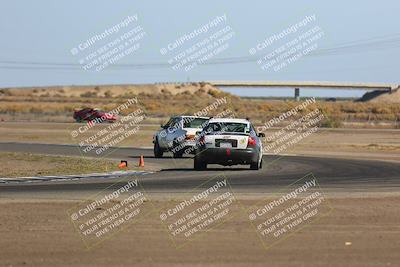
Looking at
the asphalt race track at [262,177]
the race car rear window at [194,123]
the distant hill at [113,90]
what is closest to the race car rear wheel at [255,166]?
the asphalt race track at [262,177]

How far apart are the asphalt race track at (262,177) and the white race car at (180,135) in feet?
3.16

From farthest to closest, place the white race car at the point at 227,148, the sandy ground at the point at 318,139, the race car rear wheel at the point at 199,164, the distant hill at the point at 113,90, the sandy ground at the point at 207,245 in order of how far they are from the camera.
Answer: the distant hill at the point at 113,90 < the sandy ground at the point at 318,139 < the race car rear wheel at the point at 199,164 < the white race car at the point at 227,148 < the sandy ground at the point at 207,245

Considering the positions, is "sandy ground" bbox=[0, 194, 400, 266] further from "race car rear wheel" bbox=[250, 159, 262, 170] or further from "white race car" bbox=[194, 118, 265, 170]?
"race car rear wheel" bbox=[250, 159, 262, 170]

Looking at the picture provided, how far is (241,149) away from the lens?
1010 inches

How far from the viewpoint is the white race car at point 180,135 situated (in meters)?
32.4

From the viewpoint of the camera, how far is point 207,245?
11.4 m

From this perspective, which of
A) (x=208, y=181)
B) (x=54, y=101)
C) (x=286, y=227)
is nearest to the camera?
(x=286, y=227)

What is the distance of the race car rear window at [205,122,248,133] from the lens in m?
26.3

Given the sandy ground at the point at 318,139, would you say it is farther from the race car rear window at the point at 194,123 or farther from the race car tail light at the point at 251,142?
the race car tail light at the point at 251,142

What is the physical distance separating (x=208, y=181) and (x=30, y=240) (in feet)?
33.8

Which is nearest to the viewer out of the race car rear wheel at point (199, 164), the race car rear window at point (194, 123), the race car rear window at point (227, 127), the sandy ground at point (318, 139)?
the race car rear wheel at point (199, 164)

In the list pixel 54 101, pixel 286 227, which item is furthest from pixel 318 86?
pixel 286 227

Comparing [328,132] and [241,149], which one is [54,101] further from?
[241,149]

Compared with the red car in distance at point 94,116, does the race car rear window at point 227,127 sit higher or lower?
higher
